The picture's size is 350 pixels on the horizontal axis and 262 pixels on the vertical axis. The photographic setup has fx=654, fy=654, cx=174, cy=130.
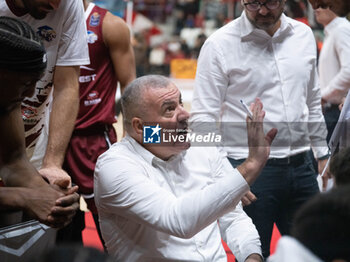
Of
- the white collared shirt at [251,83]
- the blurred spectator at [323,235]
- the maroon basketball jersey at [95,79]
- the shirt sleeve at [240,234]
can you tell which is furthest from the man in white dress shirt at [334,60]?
the blurred spectator at [323,235]

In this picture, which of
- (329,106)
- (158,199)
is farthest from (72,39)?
(329,106)

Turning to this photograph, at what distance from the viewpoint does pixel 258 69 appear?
2793 millimetres

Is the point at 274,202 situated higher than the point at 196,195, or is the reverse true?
the point at 196,195

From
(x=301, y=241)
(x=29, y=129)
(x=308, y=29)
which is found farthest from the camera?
(x=308, y=29)

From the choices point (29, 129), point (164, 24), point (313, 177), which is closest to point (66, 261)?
point (29, 129)

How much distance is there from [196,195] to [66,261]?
97 cm

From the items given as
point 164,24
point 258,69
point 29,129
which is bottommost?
point 164,24

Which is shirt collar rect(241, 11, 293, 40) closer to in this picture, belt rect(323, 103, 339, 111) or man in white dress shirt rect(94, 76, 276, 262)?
man in white dress shirt rect(94, 76, 276, 262)

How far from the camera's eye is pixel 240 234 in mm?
2342

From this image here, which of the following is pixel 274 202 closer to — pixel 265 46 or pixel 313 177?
pixel 313 177

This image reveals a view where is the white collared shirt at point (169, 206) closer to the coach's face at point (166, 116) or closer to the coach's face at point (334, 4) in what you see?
the coach's face at point (166, 116)

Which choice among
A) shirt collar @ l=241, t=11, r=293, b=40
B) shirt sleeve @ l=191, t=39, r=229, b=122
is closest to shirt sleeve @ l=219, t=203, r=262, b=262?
shirt sleeve @ l=191, t=39, r=229, b=122

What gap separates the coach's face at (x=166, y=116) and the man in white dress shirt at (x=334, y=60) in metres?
1.38

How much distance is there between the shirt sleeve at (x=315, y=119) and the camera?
2.91 meters
